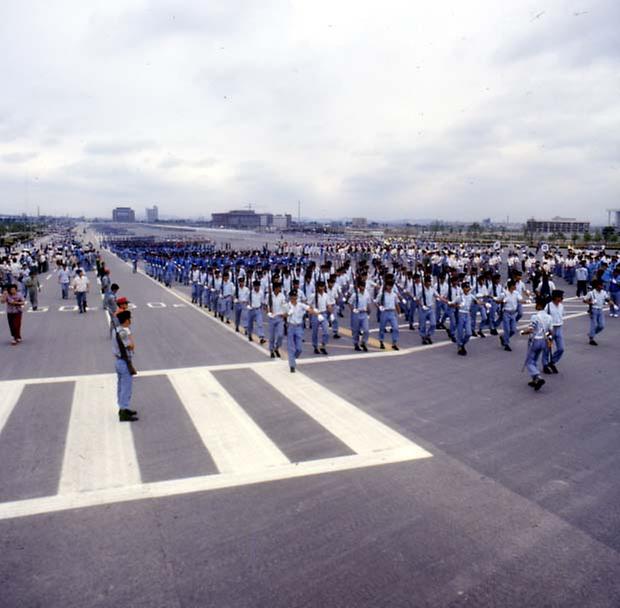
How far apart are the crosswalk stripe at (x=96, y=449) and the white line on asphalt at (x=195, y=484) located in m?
0.20

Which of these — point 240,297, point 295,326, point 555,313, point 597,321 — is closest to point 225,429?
point 295,326

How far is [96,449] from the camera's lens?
716cm

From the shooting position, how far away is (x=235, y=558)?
4695 millimetres

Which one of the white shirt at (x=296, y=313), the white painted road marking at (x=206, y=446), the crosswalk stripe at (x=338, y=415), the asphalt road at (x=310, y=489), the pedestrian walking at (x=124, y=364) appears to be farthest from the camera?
the white shirt at (x=296, y=313)

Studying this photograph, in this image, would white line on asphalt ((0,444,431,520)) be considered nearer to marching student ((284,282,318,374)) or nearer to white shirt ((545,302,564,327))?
marching student ((284,282,318,374))

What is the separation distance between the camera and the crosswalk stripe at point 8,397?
8.45 meters

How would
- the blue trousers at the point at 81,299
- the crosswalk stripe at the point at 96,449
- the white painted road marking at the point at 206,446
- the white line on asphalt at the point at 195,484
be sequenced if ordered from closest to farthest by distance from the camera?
1. the white line on asphalt at the point at 195,484
2. the white painted road marking at the point at 206,446
3. the crosswalk stripe at the point at 96,449
4. the blue trousers at the point at 81,299

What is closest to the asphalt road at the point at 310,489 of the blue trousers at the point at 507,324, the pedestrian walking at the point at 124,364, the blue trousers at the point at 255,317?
the pedestrian walking at the point at 124,364

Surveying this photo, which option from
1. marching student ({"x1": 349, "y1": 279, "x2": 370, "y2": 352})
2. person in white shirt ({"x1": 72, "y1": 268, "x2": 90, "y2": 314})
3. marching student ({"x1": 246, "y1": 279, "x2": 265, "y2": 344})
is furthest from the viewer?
person in white shirt ({"x1": 72, "y1": 268, "x2": 90, "y2": 314})

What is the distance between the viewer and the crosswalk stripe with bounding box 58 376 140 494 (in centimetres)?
622

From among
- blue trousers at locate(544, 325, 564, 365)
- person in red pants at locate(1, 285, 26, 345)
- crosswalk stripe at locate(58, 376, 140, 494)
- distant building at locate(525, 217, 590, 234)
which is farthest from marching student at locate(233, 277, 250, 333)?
distant building at locate(525, 217, 590, 234)

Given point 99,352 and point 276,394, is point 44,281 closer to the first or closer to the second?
point 99,352

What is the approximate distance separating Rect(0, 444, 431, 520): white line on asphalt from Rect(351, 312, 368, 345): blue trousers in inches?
257

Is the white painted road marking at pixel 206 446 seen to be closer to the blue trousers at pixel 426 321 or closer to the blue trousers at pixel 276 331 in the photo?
the blue trousers at pixel 276 331
